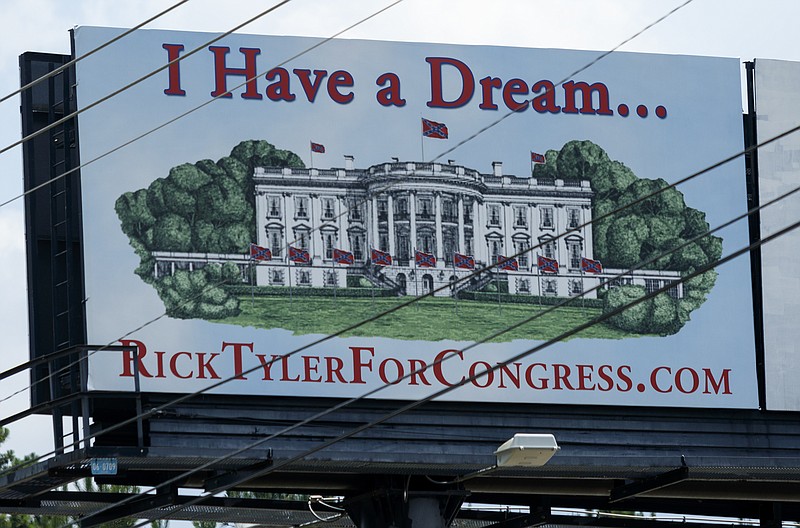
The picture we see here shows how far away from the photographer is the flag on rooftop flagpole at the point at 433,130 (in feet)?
61.1

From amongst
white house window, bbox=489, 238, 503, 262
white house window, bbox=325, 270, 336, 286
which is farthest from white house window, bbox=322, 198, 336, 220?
white house window, bbox=489, 238, 503, 262

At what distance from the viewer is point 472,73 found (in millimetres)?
18938

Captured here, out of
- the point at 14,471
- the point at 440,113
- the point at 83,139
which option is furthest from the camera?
the point at 440,113

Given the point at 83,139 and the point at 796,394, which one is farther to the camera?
the point at 796,394

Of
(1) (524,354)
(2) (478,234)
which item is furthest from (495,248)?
(1) (524,354)

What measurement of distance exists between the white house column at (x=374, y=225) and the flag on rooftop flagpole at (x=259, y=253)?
1216mm

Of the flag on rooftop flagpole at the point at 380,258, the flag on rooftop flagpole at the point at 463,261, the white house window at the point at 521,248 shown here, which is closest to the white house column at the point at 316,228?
the flag on rooftop flagpole at the point at 380,258

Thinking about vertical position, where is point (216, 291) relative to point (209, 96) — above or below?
below

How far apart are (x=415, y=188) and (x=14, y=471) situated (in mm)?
5569

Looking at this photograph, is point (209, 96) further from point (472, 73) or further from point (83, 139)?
point (472, 73)

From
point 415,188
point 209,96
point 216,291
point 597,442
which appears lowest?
point 597,442

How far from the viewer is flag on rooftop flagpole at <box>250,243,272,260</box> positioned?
707 inches

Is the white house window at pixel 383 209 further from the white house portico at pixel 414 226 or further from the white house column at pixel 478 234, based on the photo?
the white house column at pixel 478 234

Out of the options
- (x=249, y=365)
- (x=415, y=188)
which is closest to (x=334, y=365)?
(x=249, y=365)
